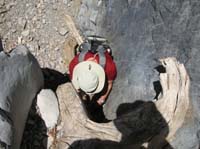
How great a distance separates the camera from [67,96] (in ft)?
10.3

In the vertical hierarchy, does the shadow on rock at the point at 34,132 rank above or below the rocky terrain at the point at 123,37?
below

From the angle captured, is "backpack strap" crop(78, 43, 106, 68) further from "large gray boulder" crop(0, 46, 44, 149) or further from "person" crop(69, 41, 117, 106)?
"large gray boulder" crop(0, 46, 44, 149)

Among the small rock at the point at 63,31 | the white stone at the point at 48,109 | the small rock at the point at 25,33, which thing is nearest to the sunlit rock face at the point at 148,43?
the small rock at the point at 63,31

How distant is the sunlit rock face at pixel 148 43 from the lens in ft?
10.2

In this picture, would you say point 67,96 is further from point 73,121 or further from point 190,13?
point 190,13

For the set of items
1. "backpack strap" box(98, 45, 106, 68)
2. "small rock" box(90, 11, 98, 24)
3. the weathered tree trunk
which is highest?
"small rock" box(90, 11, 98, 24)

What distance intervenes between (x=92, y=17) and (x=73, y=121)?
937mm

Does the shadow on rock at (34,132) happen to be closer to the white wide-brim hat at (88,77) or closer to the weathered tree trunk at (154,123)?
the weathered tree trunk at (154,123)

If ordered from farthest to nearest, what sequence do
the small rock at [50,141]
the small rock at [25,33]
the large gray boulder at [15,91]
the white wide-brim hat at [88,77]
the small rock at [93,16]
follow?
the small rock at [25,33]
the small rock at [93,16]
the white wide-brim hat at [88,77]
the small rock at [50,141]
the large gray boulder at [15,91]

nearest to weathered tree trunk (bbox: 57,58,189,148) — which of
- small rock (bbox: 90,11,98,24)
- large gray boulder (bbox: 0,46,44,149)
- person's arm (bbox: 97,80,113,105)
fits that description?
large gray boulder (bbox: 0,46,44,149)

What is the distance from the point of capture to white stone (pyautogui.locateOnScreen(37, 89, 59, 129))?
120 inches

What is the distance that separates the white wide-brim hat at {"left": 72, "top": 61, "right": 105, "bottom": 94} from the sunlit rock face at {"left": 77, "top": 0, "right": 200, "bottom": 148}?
16 cm

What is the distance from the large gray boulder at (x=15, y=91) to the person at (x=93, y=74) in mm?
315

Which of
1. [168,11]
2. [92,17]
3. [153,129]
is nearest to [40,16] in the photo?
[92,17]
